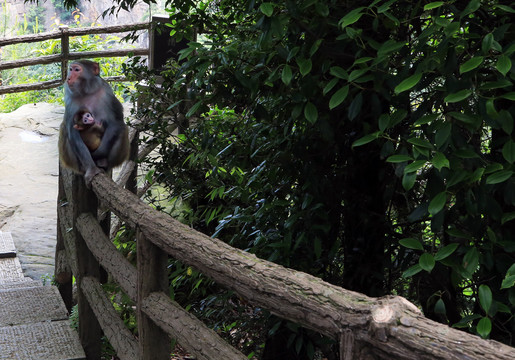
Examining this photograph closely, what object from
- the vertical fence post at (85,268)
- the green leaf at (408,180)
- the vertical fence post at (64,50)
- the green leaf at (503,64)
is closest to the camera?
the green leaf at (503,64)

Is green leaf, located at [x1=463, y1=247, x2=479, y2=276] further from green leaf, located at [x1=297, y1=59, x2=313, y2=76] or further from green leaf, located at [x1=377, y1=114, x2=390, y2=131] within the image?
green leaf, located at [x1=297, y1=59, x2=313, y2=76]

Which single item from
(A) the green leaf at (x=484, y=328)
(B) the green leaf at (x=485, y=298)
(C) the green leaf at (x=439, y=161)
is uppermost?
(C) the green leaf at (x=439, y=161)

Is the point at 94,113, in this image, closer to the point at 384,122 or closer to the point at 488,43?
the point at 384,122

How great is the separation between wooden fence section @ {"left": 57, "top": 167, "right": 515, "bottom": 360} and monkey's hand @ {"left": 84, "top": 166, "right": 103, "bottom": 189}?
0.21ft

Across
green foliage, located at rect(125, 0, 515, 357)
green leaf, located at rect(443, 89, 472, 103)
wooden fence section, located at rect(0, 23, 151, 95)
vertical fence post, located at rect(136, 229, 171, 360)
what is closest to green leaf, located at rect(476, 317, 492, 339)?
green foliage, located at rect(125, 0, 515, 357)

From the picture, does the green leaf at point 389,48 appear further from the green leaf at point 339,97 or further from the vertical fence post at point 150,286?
the vertical fence post at point 150,286

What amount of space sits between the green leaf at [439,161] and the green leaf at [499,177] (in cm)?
13

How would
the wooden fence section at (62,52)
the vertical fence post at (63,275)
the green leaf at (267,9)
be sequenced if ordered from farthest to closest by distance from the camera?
1. the wooden fence section at (62,52)
2. the vertical fence post at (63,275)
3. the green leaf at (267,9)

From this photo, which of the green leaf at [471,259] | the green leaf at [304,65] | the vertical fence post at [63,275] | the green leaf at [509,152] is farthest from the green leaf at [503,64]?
the vertical fence post at [63,275]

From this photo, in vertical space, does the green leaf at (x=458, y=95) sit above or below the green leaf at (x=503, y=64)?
below

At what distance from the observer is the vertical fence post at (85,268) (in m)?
3.44

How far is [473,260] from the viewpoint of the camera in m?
1.67

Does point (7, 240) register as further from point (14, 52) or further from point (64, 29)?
point (14, 52)

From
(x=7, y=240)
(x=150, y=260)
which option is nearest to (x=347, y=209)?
(x=150, y=260)
